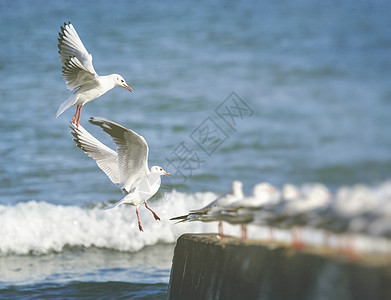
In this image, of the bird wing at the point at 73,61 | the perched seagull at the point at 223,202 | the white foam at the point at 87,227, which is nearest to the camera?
the perched seagull at the point at 223,202

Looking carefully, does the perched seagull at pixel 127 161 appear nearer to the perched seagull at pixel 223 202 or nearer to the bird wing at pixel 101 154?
the bird wing at pixel 101 154

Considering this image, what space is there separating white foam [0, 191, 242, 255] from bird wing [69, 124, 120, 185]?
86.3 inches

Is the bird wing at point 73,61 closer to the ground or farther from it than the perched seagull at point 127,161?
farther from it

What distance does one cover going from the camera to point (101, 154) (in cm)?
399

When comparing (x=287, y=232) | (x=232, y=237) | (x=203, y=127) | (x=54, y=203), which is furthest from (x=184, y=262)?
(x=203, y=127)

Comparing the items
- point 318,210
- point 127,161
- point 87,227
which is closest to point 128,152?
point 127,161

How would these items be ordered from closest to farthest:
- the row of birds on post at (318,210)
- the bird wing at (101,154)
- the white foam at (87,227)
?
1. the row of birds on post at (318,210)
2. the bird wing at (101,154)
3. the white foam at (87,227)

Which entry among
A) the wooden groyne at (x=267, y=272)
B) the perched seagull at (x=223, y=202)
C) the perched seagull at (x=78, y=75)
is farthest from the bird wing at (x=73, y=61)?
the perched seagull at (x=223, y=202)

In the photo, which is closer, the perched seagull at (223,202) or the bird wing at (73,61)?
the perched seagull at (223,202)

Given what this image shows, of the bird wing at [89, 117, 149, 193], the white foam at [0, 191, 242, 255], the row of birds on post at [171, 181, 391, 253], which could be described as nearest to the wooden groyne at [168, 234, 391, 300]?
the row of birds on post at [171, 181, 391, 253]

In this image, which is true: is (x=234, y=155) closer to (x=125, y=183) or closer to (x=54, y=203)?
(x=54, y=203)

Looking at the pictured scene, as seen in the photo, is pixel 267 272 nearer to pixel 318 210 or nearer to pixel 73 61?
pixel 318 210

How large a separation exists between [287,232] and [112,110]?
1006cm

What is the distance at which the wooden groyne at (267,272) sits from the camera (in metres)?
1.49
